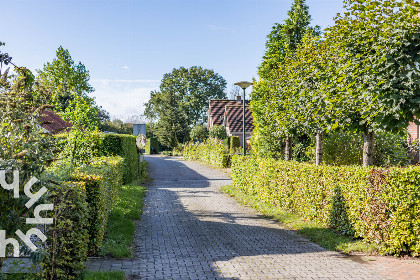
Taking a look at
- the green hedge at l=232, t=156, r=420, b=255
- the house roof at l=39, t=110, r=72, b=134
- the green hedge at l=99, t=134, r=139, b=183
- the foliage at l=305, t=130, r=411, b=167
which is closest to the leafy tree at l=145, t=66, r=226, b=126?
the house roof at l=39, t=110, r=72, b=134

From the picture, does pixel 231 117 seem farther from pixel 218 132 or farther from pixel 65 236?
pixel 65 236

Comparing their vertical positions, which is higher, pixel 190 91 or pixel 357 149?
pixel 190 91

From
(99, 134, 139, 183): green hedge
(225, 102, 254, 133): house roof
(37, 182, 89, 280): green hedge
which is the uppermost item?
(225, 102, 254, 133): house roof

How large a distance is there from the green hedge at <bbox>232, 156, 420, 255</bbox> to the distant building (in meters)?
35.7

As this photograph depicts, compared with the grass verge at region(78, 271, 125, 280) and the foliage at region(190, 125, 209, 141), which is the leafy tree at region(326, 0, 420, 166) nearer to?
the grass verge at region(78, 271, 125, 280)

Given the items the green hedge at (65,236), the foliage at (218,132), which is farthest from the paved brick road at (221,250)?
the foliage at (218,132)

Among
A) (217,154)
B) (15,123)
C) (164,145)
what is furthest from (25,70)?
(164,145)

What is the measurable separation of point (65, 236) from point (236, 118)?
4553 centimetres

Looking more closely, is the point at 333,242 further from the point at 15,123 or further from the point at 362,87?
the point at 15,123

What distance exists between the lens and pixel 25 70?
15.2ft

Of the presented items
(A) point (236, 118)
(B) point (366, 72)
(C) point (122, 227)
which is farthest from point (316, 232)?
(A) point (236, 118)

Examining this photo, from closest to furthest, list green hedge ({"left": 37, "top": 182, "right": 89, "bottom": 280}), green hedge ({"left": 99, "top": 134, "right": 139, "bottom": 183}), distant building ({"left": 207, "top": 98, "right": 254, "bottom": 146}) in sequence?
green hedge ({"left": 37, "top": 182, "right": 89, "bottom": 280}) → green hedge ({"left": 99, "top": 134, "right": 139, "bottom": 183}) → distant building ({"left": 207, "top": 98, "right": 254, "bottom": 146})

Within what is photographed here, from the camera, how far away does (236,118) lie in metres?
50.3

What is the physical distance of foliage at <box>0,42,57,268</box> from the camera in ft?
13.6
